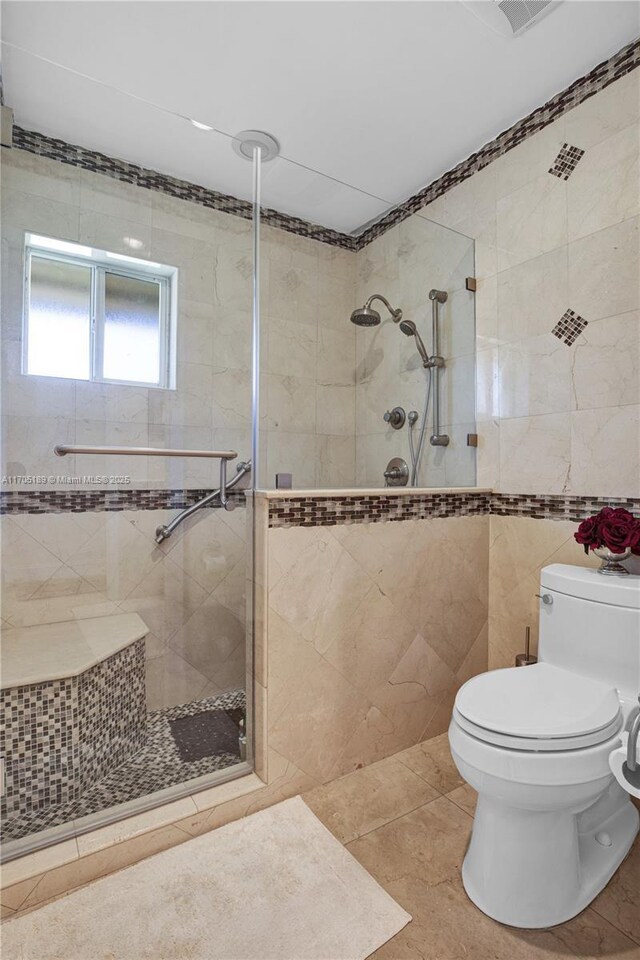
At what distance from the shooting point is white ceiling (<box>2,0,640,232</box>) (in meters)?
1.56

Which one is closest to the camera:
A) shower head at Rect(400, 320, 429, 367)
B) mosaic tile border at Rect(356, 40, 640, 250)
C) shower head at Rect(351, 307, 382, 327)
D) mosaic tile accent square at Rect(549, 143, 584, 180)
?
mosaic tile border at Rect(356, 40, 640, 250)

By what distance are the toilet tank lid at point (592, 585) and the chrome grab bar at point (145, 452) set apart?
1182 millimetres

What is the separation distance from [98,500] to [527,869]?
5.20 feet

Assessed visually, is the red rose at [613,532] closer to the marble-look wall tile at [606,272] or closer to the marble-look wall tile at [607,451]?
the marble-look wall tile at [607,451]

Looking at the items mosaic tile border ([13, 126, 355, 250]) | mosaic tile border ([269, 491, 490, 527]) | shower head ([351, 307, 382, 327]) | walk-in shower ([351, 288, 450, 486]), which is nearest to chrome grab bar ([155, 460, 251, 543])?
mosaic tile border ([269, 491, 490, 527])

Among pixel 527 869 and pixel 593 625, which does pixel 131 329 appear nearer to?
pixel 593 625

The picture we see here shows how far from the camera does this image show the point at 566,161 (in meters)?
1.86

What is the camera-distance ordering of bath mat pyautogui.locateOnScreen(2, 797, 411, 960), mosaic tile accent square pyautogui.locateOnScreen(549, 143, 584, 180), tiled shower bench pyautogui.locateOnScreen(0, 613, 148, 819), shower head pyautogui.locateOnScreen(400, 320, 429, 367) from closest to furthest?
bath mat pyautogui.locateOnScreen(2, 797, 411, 960) < tiled shower bench pyautogui.locateOnScreen(0, 613, 148, 819) < mosaic tile accent square pyautogui.locateOnScreen(549, 143, 584, 180) < shower head pyautogui.locateOnScreen(400, 320, 429, 367)

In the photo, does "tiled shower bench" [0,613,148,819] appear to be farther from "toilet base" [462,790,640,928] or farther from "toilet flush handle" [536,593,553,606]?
"toilet flush handle" [536,593,553,606]

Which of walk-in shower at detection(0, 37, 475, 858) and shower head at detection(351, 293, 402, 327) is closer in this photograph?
walk-in shower at detection(0, 37, 475, 858)

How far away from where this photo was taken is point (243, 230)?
179cm

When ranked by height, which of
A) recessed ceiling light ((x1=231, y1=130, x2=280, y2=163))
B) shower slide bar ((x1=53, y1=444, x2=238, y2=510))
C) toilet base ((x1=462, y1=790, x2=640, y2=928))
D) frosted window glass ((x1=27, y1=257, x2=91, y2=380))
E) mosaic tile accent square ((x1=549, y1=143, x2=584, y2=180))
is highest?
recessed ceiling light ((x1=231, y1=130, x2=280, y2=163))

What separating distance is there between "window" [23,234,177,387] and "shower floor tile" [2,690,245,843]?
117 centimetres

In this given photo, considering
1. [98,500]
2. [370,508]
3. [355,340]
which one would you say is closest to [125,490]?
[98,500]
